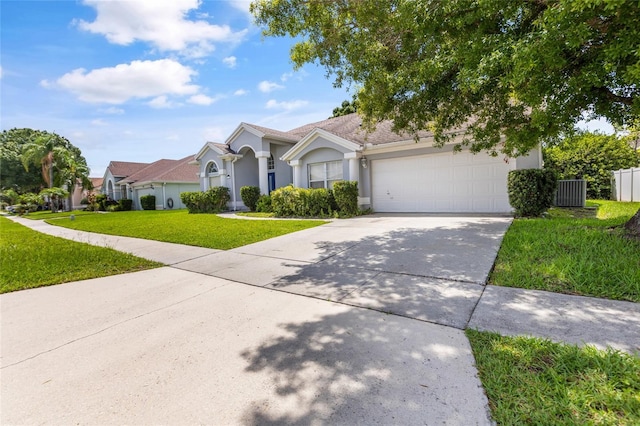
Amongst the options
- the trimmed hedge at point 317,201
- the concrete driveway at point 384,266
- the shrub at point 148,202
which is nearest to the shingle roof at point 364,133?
the trimmed hedge at point 317,201

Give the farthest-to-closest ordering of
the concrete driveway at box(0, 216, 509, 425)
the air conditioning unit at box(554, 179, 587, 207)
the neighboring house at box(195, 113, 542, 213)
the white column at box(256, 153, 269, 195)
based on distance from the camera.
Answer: the white column at box(256, 153, 269, 195) < the air conditioning unit at box(554, 179, 587, 207) < the neighboring house at box(195, 113, 542, 213) < the concrete driveway at box(0, 216, 509, 425)

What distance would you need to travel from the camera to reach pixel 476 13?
4.62 meters

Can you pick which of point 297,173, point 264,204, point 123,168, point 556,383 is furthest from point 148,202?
point 556,383

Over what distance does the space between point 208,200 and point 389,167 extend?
38.4 feet

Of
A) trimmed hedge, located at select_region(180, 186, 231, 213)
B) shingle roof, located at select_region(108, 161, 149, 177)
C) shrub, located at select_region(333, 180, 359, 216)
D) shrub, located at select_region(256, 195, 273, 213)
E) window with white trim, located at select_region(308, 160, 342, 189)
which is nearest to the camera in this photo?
shrub, located at select_region(333, 180, 359, 216)

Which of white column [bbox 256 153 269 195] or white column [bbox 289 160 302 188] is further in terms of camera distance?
white column [bbox 256 153 269 195]

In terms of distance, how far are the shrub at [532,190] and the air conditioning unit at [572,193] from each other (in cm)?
430

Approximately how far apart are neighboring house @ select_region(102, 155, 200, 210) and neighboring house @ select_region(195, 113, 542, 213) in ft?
31.2

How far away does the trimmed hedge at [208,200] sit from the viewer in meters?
18.9

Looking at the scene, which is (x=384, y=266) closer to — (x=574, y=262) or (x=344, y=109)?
(x=574, y=262)

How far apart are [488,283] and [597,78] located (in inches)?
127

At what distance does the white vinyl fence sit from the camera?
1375 centimetres

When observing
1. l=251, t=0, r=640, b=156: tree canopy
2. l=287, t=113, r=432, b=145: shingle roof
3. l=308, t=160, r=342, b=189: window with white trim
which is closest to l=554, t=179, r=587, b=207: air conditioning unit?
l=287, t=113, r=432, b=145: shingle roof

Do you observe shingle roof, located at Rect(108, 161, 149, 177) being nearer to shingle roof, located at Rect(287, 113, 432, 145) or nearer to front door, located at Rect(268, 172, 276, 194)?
front door, located at Rect(268, 172, 276, 194)
